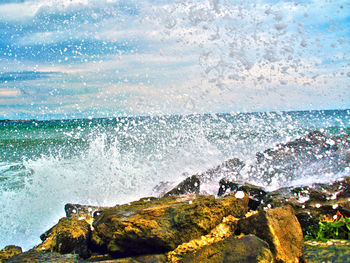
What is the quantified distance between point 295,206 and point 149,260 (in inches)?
74.3

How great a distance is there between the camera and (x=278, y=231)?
2.50 metres

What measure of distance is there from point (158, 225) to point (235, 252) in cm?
73

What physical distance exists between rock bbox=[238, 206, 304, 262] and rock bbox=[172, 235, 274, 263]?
0.73 feet

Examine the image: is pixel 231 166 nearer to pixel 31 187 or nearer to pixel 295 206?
pixel 295 206

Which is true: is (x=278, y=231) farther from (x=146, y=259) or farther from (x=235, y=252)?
(x=146, y=259)

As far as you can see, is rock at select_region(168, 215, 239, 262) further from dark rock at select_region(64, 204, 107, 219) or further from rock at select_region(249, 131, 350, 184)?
rock at select_region(249, 131, 350, 184)

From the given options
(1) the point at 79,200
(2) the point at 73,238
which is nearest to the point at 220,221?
(2) the point at 73,238

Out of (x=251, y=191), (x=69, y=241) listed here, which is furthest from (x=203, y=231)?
(x=251, y=191)

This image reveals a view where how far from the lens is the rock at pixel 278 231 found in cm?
238

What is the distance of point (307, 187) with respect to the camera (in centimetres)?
375

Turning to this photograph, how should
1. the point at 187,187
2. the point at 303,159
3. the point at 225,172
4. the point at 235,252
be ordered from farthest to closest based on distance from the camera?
the point at 303,159
the point at 225,172
the point at 187,187
the point at 235,252

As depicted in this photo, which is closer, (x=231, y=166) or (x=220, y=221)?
(x=220, y=221)

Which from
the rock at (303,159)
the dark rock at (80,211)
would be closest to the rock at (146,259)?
the dark rock at (80,211)

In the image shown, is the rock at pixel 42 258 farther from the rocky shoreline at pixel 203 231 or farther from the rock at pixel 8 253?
the rock at pixel 8 253
